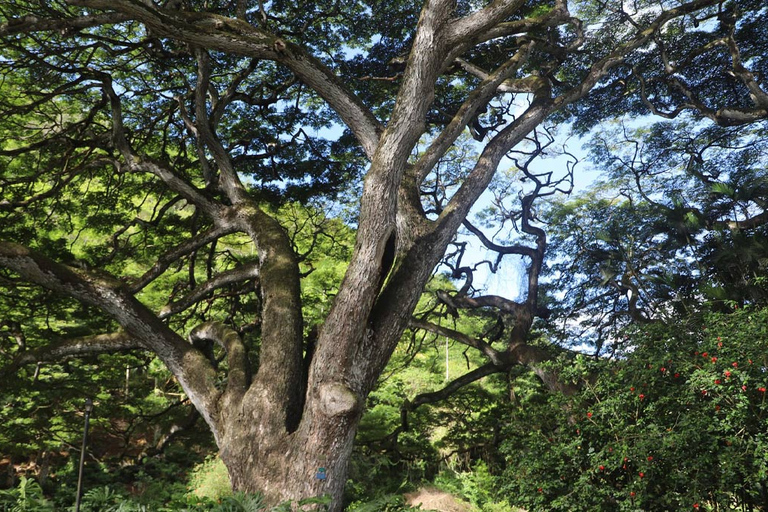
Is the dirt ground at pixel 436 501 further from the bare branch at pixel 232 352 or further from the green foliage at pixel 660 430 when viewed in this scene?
the bare branch at pixel 232 352

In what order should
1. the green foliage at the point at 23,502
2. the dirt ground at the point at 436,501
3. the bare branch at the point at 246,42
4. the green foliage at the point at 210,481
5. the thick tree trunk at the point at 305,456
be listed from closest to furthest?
the green foliage at the point at 23,502, the thick tree trunk at the point at 305,456, the bare branch at the point at 246,42, the green foliage at the point at 210,481, the dirt ground at the point at 436,501

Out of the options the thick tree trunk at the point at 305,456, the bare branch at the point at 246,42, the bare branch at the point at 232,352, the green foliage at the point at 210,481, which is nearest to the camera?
the thick tree trunk at the point at 305,456

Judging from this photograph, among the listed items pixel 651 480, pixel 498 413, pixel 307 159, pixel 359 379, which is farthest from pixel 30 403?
pixel 651 480

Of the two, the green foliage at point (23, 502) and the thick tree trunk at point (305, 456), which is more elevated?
the thick tree trunk at point (305, 456)

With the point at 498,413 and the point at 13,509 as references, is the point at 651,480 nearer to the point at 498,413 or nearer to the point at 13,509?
the point at 13,509

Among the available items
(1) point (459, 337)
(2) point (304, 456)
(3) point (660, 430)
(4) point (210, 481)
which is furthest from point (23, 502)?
(1) point (459, 337)

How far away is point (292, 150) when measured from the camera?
929 cm

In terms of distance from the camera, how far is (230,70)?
344 inches

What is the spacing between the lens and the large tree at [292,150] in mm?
4828

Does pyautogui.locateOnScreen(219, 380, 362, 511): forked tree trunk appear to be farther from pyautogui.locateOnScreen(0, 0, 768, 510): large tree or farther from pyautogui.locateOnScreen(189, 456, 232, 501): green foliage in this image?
pyautogui.locateOnScreen(189, 456, 232, 501): green foliage

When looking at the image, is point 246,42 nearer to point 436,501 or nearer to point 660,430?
point 660,430

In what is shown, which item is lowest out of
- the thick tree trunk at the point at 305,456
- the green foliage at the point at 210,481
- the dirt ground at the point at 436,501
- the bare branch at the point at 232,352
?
the dirt ground at the point at 436,501

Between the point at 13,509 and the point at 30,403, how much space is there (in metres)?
6.54

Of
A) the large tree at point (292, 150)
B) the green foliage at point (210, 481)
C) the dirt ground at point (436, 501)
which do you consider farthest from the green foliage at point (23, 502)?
the dirt ground at point (436, 501)
